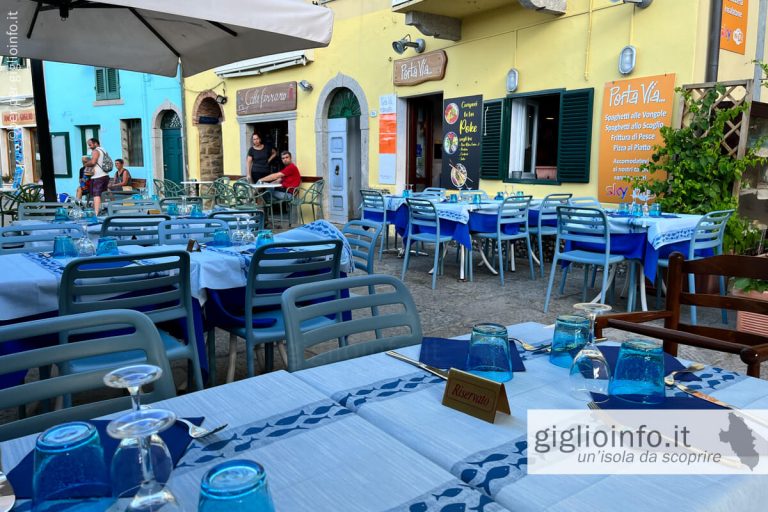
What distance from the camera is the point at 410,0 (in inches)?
315

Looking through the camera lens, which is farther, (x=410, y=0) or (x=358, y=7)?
(x=358, y=7)

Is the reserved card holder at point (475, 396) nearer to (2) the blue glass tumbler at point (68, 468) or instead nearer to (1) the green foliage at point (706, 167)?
(2) the blue glass tumbler at point (68, 468)

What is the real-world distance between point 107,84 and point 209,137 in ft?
12.5

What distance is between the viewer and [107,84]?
15.3m

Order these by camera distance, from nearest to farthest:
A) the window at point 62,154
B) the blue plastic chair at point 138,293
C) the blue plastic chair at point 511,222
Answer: the blue plastic chair at point 138,293
the blue plastic chair at point 511,222
the window at point 62,154

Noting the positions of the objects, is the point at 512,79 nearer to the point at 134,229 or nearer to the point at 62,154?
the point at 134,229

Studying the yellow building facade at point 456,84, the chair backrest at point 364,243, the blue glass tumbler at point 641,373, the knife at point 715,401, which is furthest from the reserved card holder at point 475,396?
the yellow building facade at point 456,84

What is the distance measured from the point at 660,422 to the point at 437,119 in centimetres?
997

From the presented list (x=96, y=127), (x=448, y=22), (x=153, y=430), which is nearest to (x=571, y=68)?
(x=448, y=22)

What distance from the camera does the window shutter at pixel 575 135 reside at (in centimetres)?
718

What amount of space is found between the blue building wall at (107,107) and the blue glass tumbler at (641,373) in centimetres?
1405

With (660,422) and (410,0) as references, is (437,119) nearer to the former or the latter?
(410,0)

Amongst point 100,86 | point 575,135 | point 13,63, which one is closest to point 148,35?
point 575,135

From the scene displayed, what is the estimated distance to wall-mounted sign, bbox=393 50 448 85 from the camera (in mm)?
8977
